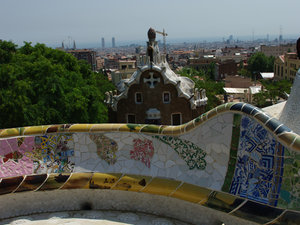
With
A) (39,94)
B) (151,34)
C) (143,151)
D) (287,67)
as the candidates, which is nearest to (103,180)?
(143,151)

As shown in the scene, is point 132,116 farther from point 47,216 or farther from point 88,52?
point 88,52

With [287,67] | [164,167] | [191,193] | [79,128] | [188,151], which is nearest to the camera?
[191,193]

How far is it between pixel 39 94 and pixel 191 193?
10.2 meters

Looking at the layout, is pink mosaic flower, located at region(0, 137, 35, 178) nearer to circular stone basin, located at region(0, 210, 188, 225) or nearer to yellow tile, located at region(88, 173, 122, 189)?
circular stone basin, located at region(0, 210, 188, 225)

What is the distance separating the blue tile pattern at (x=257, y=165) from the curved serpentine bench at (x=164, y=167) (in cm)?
1

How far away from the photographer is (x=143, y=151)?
19.9 ft

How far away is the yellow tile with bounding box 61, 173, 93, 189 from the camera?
227 inches

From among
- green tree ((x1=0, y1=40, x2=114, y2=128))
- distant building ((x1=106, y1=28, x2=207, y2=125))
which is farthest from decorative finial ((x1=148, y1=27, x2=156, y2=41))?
green tree ((x1=0, y1=40, x2=114, y2=128))

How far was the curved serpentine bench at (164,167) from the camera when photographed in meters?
4.48

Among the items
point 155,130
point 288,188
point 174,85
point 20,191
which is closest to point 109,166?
point 155,130

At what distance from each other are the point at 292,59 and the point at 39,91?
4647 centimetres

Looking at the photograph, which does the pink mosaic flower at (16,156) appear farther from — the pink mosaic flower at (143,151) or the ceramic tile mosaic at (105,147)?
the pink mosaic flower at (143,151)

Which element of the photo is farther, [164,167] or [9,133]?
[9,133]

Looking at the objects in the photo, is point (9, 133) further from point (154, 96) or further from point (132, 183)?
point (154, 96)
